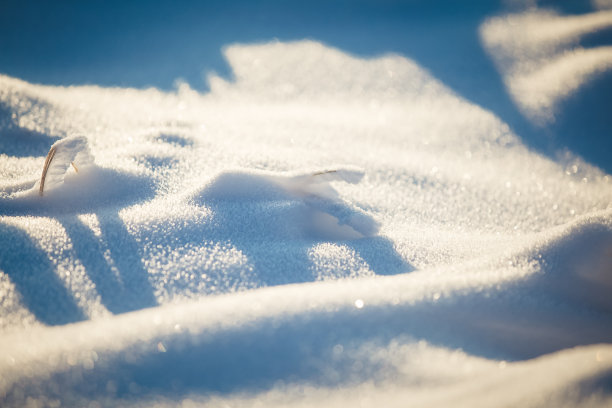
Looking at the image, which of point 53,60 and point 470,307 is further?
point 53,60

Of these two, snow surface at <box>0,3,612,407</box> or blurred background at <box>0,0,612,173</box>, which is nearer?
snow surface at <box>0,3,612,407</box>

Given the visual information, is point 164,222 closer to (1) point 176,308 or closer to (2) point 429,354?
(1) point 176,308

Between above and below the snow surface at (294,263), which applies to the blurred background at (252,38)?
above

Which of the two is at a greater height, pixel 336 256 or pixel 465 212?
pixel 465 212

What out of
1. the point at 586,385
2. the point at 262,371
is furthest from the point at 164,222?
the point at 586,385

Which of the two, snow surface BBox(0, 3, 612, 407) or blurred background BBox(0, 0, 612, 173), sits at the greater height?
blurred background BBox(0, 0, 612, 173)
